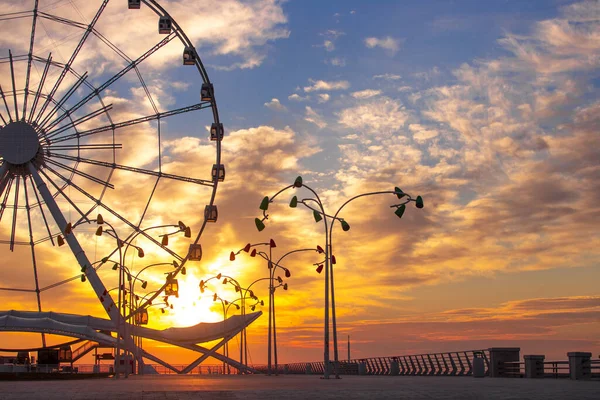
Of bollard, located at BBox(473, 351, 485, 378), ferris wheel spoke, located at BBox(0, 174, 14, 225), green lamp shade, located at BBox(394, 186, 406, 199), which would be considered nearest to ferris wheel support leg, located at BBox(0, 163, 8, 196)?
ferris wheel spoke, located at BBox(0, 174, 14, 225)

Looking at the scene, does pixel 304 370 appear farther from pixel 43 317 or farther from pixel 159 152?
pixel 159 152

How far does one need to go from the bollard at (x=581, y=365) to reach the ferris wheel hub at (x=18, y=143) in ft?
114

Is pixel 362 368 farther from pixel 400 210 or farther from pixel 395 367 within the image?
pixel 400 210

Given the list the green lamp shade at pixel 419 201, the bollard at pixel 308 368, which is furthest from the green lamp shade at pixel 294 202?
the bollard at pixel 308 368

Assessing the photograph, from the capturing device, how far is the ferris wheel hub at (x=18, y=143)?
53.2 metres

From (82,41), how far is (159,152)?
345 inches

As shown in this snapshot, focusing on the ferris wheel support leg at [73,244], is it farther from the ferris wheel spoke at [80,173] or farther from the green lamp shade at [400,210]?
the green lamp shade at [400,210]

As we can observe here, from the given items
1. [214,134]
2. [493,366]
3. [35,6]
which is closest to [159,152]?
[214,134]

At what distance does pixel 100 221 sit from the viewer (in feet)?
179

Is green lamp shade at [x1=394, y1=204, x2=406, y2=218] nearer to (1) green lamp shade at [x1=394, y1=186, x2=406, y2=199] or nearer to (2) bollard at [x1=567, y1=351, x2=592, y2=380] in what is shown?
(1) green lamp shade at [x1=394, y1=186, x2=406, y2=199]

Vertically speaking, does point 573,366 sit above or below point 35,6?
below

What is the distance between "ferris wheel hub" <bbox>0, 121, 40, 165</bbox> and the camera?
53.2 meters

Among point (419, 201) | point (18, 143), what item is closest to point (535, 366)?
point (419, 201)

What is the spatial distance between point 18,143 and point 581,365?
36.4 meters
